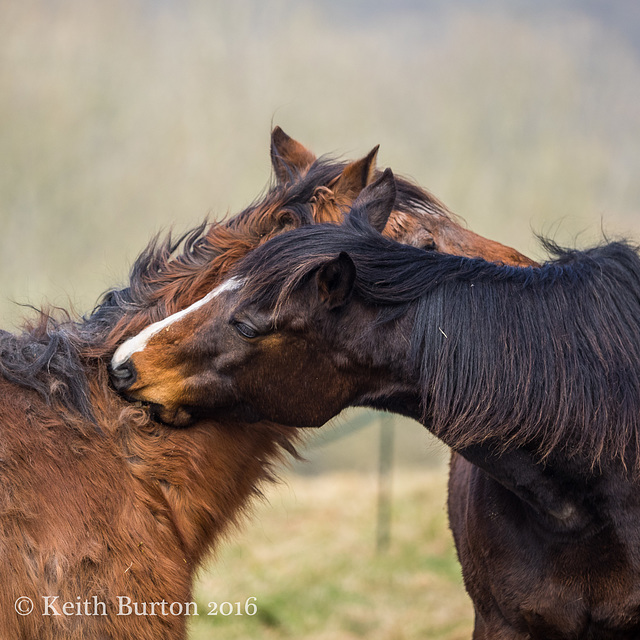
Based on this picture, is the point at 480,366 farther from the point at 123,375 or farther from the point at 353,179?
the point at 123,375

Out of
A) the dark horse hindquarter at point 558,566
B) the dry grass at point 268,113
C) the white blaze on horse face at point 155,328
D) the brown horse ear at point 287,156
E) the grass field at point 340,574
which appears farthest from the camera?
the dry grass at point 268,113

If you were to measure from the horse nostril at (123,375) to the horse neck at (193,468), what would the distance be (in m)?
0.08

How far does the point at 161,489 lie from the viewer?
2.85 meters

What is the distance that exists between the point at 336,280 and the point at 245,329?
384mm

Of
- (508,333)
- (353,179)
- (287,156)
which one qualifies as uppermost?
(287,156)

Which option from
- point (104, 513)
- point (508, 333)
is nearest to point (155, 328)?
point (104, 513)

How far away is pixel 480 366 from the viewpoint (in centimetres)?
246

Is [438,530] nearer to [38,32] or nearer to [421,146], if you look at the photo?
[421,146]

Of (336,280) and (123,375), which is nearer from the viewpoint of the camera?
(336,280)

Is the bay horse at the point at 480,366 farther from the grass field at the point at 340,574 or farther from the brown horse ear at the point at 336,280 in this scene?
the grass field at the point at 340,574

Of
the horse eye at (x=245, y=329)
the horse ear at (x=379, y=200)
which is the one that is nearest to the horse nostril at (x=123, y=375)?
the horse eye at (x=245, y=329)

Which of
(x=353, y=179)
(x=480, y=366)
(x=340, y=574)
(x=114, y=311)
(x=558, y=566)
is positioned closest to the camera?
(x=480, y=366)

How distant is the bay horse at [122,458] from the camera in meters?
2.51

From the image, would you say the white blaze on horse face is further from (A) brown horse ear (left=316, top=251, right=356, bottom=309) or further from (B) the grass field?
(B) the grass field
